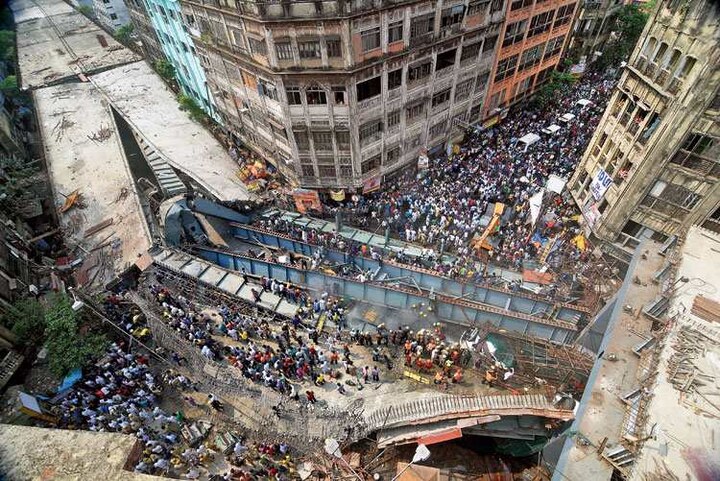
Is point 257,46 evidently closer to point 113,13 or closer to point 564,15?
point 564,15

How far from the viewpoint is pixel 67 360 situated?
17.7 meters

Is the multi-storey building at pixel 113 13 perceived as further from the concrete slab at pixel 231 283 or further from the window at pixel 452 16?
the concrete slab at pixel 231 283

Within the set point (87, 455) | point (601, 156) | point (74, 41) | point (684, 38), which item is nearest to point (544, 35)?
point (601, 156)


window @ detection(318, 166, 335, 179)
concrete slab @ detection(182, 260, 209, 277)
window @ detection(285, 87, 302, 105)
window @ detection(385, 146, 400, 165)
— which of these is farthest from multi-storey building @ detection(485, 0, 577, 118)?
concrete slab @ detection(182, 260, 209, 277)

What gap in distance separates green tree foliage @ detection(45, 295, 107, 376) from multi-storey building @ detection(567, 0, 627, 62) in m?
54.8

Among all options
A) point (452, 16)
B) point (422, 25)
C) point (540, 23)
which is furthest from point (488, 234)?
point (540, 23)

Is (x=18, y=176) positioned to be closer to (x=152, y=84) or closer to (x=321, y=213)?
(x=152, y=84)

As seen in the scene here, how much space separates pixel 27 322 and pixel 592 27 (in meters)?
61.2

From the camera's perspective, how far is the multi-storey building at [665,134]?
56.5ft

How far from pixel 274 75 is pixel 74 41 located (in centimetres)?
6312

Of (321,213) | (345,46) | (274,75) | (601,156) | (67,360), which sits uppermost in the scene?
(345,46)

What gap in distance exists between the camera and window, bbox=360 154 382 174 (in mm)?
28356

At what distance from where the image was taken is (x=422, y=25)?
977 inches

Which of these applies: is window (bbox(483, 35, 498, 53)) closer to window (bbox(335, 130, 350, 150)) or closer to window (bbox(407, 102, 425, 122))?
window (bbox(407, 102, 425, 122))
